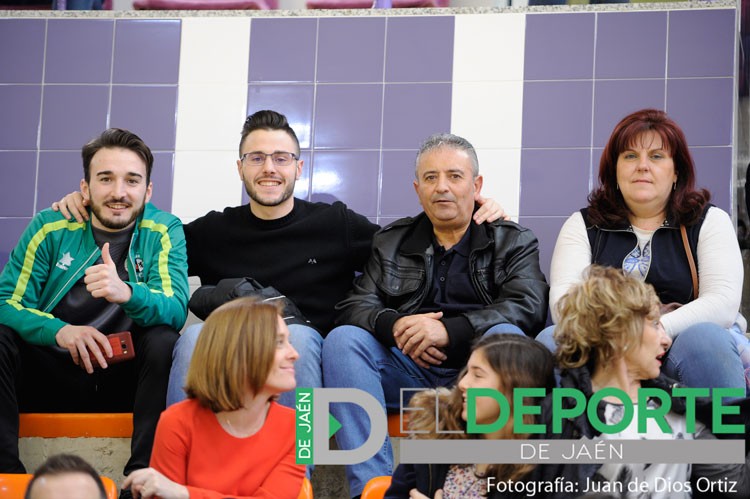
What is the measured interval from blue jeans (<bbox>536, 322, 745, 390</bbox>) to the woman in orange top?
1020 millimetres

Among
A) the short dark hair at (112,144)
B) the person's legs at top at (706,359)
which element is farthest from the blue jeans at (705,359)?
the short dark hair at (112,144)

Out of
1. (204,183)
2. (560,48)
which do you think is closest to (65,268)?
(204,183)

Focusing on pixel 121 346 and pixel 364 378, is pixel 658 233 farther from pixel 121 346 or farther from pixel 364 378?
pixel 121 346

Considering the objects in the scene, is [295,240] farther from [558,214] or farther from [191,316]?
[558,214]

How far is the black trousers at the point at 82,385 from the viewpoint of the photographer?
2.68 metres

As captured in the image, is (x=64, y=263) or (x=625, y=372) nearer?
(x=625, y=372)

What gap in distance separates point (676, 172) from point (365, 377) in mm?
1155

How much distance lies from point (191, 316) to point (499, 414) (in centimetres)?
196

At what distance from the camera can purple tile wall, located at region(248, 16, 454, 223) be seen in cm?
394

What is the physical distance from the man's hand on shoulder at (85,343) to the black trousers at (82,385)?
0.09 metres

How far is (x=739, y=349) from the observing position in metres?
2.75

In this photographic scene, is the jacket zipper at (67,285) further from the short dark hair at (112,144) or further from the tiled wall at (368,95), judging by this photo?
the tiled wall at (368,95)

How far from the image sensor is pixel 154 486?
2127 mm

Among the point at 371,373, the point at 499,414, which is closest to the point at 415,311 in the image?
the point at 371,373
